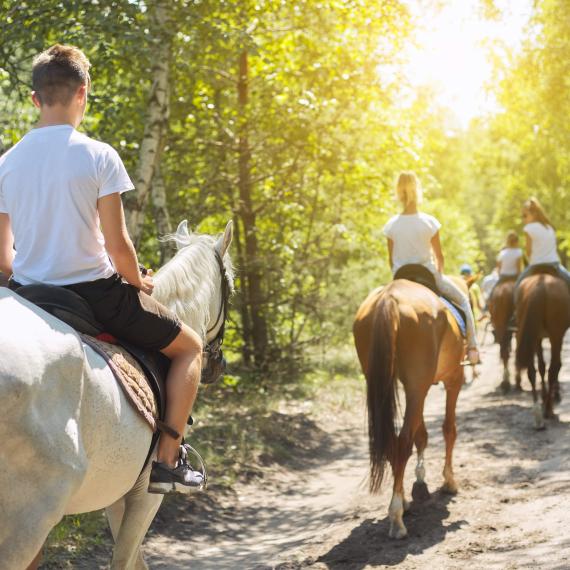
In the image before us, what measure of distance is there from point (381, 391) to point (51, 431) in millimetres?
3912

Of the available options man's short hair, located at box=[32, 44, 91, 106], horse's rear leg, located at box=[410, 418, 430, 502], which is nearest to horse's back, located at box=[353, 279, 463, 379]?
horse's rear leg, located at box=[410, 418, 430, 502]

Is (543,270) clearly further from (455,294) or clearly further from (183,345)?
(183,345)

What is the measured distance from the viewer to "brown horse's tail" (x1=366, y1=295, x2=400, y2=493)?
261 inches

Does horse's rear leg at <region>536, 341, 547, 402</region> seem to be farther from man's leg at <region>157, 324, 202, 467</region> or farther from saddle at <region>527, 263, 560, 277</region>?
man's leg at <region>157, 324, 202, 467</region>

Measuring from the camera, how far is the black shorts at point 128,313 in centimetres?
371

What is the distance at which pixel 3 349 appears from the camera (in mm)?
3012

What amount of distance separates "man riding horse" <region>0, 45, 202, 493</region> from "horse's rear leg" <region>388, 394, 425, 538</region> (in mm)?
3530

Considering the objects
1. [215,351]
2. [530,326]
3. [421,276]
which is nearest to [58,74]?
[215,351]

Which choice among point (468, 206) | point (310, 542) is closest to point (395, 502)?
point (310, 542)

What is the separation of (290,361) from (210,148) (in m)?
4.16

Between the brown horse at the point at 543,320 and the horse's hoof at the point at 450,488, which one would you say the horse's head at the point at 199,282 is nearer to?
the horse's hoof at the point at 450,488

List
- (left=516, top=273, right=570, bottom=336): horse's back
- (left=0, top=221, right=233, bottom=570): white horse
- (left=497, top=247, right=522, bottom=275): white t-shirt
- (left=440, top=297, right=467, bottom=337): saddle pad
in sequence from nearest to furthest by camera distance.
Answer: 1. (left=0, top=221, right=233, bottom=570): white horse
2. (left=440, top=297, right=467, bottom=337): saddle pad
3. (left=516, top=273, right=570, bottom=336): horse's back
4. (left=497, top=247, right=522, bottom=275): white t-shirt

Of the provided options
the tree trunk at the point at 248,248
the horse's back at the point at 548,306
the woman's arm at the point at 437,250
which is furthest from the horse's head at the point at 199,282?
the tree trunk at the point at 248,248

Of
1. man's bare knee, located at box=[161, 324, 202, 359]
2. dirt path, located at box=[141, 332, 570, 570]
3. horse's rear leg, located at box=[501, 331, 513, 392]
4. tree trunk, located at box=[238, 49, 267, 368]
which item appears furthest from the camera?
horse's rear leg, located at box=[501, 331, 513, 392]
